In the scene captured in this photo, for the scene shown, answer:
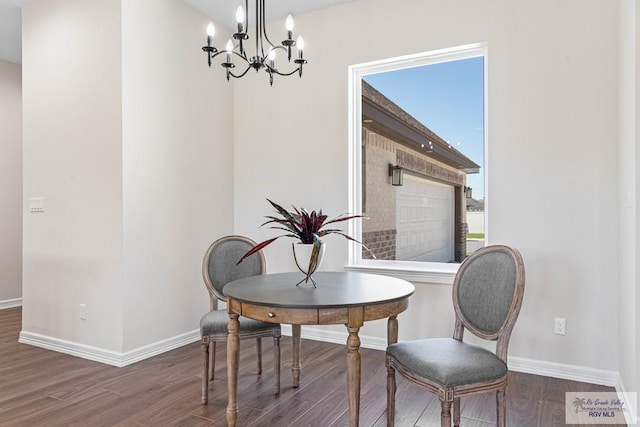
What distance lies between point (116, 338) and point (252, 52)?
2.85 metres

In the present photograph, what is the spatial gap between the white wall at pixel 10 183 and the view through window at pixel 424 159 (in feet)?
14.2

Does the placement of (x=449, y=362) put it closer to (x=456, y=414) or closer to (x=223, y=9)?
(x=456, y=414)

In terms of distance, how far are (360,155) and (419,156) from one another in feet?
1.67

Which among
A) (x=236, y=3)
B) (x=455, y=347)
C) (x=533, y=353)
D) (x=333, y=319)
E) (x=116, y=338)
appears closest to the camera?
(x=333, y=319)

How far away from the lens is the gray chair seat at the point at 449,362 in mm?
1795

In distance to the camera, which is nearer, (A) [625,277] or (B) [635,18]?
(B) [635,18]

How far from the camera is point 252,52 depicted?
4238 mm

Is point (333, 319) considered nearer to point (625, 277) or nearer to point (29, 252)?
point (625, 277)

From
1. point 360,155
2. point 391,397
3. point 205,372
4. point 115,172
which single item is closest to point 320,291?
point 391,397

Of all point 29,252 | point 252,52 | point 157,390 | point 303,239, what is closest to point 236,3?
point 252,52

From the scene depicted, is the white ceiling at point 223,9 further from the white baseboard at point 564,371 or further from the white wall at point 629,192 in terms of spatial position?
the white baseboard at point 564,371

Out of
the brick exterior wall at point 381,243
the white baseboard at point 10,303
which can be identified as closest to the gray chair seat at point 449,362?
the brick exterior wall at point 381,243

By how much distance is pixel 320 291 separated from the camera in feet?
7.21

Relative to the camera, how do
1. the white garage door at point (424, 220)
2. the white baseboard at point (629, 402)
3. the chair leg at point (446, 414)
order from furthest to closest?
the white garage door at point (424, 220) → the white baseboard at point (629, 402) → the chair leg at point (446, 414)
